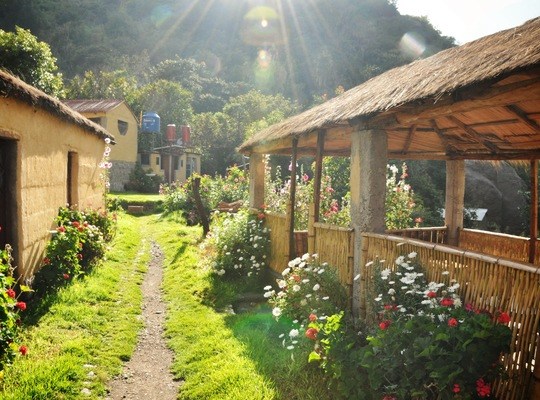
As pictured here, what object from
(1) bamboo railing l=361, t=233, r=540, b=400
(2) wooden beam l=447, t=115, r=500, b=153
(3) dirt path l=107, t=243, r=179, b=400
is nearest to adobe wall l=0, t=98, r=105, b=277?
(3) dirt path l=107, t=243, r=179, b=400

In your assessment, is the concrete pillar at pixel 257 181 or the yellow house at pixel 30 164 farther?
the concrete pillar at pixel 257 181

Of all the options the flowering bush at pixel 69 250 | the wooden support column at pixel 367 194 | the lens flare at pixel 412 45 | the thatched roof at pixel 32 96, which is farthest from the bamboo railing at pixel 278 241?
the lens flare at pixel 412 45

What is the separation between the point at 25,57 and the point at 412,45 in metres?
44.7

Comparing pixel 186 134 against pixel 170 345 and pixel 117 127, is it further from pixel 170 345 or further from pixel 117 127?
pixel 170 345

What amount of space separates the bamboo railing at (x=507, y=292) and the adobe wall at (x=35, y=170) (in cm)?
577

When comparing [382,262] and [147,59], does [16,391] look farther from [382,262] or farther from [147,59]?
[147,59]

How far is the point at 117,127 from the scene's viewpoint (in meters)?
28.8

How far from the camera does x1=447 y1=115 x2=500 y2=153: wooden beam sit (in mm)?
6555

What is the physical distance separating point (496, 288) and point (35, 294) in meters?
6.63

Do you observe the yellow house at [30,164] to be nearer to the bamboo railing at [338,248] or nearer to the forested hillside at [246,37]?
the bamboo railing at [338,248]

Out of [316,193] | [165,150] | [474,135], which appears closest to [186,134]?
[165,150]

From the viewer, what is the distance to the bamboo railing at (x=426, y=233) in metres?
7.54

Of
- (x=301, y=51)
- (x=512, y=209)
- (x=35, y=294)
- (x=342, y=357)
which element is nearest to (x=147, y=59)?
(x=301, y=51)

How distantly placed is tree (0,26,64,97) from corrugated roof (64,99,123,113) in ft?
24.7
